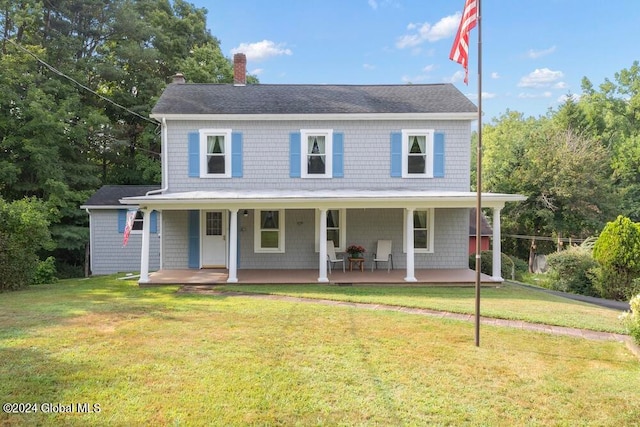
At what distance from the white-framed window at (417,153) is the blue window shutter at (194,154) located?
6.53 metres

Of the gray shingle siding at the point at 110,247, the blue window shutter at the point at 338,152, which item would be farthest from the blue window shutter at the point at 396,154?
the gray shingle siding at the point at 110,247

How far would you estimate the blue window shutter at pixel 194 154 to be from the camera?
42.3ft

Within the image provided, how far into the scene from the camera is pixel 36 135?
1755cm

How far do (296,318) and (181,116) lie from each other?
27.2 ft

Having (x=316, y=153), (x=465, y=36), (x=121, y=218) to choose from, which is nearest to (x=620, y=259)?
(x=465, y=36)

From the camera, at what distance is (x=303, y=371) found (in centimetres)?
484

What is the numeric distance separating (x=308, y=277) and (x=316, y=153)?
4.06m

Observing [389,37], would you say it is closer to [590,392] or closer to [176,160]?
[176,160]

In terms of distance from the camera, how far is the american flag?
602cm

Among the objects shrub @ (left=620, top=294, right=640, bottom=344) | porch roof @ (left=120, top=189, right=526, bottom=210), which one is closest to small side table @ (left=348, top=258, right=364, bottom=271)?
porch roof @ (left=120, top=189, right=526, bottom=210)

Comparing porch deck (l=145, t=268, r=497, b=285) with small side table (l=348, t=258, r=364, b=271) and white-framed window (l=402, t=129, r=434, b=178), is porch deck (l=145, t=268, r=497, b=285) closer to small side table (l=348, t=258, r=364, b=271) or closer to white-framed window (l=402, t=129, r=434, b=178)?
Result: small side table (l=348, t=258, r=364, b=271)

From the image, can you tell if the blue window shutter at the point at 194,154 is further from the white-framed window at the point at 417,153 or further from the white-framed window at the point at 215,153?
the white-framed window at the point at 417,153

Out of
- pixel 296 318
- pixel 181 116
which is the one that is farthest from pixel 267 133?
pixel 296 318

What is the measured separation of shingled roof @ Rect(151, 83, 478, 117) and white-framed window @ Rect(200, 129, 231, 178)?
0.69 meters
